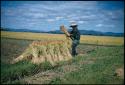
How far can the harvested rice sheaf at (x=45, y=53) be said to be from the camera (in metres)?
13.1

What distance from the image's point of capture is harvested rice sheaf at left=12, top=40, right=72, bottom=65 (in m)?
13.1

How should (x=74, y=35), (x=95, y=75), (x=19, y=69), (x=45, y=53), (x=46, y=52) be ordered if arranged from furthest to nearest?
(x=74, y=35)
(x=46, y=52)
(x=45, y=53)
(x=19, y=69)
(x=95, y=75)

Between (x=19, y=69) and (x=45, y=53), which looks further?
(x=45, y=53)

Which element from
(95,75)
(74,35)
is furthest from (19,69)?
(74,35)

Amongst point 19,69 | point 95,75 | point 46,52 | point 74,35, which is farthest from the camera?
point 74,35

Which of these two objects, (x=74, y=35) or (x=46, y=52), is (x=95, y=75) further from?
(x=74, y=35)

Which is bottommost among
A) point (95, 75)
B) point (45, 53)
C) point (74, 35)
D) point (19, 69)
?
point (19, 69)

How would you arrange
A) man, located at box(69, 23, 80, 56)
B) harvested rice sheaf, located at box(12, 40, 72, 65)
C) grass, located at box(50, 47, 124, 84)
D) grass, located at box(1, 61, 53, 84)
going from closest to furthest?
grass, located at box(50, 47, 124, 84) < grass, located at box(1, 61, 53, 84) < harvested rice sheaf, located at box(12, 40, 72, 65) < man, located at box(69, 23, 80, 56)

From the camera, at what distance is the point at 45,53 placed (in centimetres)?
1326

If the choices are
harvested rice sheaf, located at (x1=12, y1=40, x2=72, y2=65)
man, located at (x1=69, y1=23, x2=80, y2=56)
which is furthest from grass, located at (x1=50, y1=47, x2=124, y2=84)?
man, located at (x1=69, y1=23, x2=80, y2=56)

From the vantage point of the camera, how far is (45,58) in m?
13.2

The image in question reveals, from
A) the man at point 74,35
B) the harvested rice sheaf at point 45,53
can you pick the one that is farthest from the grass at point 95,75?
the man at point 74,35

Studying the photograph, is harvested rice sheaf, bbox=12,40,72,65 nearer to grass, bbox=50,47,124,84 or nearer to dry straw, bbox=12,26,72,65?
dry straw, bbox=12,26,72,65

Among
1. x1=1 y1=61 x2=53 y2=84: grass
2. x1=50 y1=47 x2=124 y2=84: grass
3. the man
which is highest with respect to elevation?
the man
